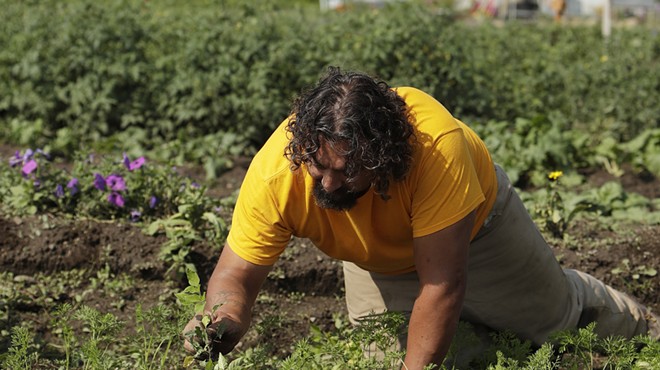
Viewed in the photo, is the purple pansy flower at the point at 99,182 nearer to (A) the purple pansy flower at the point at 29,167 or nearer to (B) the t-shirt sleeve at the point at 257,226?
(A) the purple pansy flower at the point at 29,167

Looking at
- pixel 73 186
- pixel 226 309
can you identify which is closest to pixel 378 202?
pixel 226 309

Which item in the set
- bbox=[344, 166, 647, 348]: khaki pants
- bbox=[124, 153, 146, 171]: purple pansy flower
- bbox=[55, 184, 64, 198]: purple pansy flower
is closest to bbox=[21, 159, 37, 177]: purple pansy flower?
bbox=[55, 184, 64, 198]: purple pansy flower

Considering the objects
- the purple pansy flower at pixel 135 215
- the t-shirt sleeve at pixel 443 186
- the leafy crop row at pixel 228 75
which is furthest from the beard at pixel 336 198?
the leafy crop row at pixel 228 75

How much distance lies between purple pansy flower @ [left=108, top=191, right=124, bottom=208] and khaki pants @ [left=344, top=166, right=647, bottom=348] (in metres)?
1.41

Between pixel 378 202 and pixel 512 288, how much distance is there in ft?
3.27

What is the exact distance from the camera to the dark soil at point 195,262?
4547 mm

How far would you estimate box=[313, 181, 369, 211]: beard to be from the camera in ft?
9.36

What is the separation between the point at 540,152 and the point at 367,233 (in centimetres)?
307

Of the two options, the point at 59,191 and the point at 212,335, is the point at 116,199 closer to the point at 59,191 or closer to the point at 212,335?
the point at 59,191

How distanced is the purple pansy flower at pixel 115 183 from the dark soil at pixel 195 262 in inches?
7.0

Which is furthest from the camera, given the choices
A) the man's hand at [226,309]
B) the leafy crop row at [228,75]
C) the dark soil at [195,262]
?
the leafy crop row at [228,75]

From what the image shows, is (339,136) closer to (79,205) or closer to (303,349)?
(303,349)

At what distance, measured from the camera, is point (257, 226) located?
3.07 metres

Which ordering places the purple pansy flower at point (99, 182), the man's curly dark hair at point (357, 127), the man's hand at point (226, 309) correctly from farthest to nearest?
the purple pansy flower at point (99, 182)
the man's hand at point (226, 309)
the man's curly dark hair at point (357, 127)
